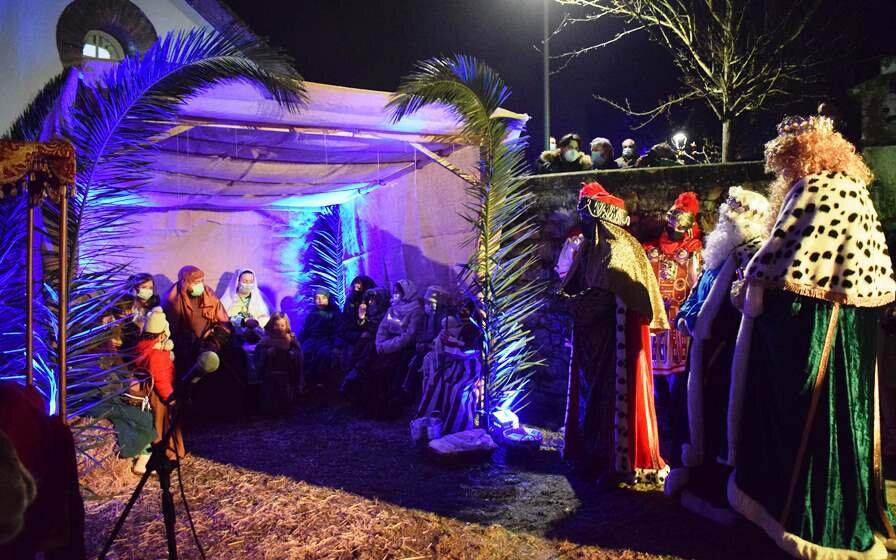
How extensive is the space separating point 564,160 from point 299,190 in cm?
378

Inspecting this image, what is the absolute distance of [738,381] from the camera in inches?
134

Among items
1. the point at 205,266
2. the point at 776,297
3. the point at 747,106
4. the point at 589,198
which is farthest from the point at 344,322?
the point at 747,106

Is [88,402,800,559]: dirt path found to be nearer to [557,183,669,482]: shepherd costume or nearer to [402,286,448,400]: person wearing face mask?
[557,183,669,482]: shepherd costume

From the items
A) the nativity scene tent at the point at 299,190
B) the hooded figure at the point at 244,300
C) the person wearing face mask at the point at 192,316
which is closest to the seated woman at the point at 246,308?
the hooded figure at the point at 244,300

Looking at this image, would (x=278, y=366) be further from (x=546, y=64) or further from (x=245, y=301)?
(x=546, y=64)

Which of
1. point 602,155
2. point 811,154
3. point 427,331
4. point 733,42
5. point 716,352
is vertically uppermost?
point 733,42

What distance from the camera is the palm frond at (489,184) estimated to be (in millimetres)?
5590

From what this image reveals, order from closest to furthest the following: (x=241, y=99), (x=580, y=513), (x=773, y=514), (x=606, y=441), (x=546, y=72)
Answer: (x=773, y=514) < (x=580, y=513) < (x=606, y=441) < (x=241, y=99) < (x=546, y=72)

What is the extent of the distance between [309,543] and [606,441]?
223 centimetres

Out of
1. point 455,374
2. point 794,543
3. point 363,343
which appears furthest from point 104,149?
point 794,543

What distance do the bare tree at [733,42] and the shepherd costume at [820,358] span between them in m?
6.95

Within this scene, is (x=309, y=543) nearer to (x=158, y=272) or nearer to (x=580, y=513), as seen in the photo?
(x=580, y=513)

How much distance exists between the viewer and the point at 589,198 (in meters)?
4.60

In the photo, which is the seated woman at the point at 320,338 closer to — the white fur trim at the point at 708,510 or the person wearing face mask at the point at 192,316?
the person wearing face mask at the point at 192,316
